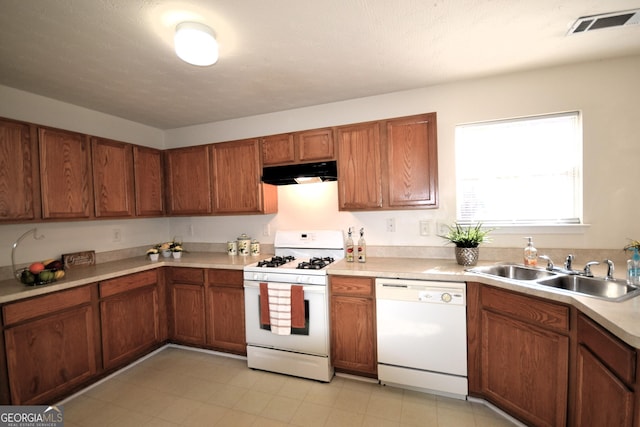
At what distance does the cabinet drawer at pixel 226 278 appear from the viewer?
8.32 ft

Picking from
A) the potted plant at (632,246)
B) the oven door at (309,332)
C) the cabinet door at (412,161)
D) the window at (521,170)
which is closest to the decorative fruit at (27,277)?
the oven door at (309,332)

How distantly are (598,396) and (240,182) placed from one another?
294 cm

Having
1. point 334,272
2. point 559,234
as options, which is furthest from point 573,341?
point 334,272

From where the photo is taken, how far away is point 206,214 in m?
3.04

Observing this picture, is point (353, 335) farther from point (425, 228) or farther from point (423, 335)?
point (425, 228)

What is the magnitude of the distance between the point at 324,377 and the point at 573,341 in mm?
1667

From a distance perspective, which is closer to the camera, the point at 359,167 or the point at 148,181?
the point at 359,167

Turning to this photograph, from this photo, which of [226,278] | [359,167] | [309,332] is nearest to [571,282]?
[359,167]

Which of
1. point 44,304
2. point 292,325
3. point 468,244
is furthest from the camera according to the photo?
point 292,325

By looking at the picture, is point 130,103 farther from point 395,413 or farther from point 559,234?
point 559,234

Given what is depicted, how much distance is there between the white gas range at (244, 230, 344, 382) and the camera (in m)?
2.21

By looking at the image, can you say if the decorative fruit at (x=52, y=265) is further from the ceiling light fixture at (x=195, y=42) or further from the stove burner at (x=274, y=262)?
the ceiling light fixture at (x=195, y=42)

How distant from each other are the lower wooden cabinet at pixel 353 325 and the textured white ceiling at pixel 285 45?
5.51 feet

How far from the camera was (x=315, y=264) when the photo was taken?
238 cm
